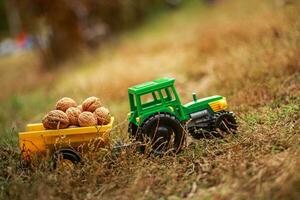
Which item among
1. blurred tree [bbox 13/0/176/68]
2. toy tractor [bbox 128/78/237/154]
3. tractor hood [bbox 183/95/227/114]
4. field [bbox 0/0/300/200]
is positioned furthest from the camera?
blurred tree [bbox 13/0/176/68]

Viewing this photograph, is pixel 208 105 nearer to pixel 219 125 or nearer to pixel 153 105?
pixel 219 125

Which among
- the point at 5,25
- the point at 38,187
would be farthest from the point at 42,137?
the point at 5,25

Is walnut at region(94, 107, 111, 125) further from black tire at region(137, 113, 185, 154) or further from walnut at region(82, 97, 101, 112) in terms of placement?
black tire at region(137, 113, 185, 154)

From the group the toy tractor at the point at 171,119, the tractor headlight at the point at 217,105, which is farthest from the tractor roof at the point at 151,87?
the tractor headlight at the point at 217,105

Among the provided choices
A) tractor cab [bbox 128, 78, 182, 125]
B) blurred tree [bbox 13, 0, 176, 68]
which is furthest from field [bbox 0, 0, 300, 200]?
blurred tree [bbox 13, 0, 176, 68]

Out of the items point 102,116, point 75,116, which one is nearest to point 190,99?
point 102,116

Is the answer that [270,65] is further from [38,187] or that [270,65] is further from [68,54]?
[68,54]

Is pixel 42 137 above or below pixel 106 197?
above
